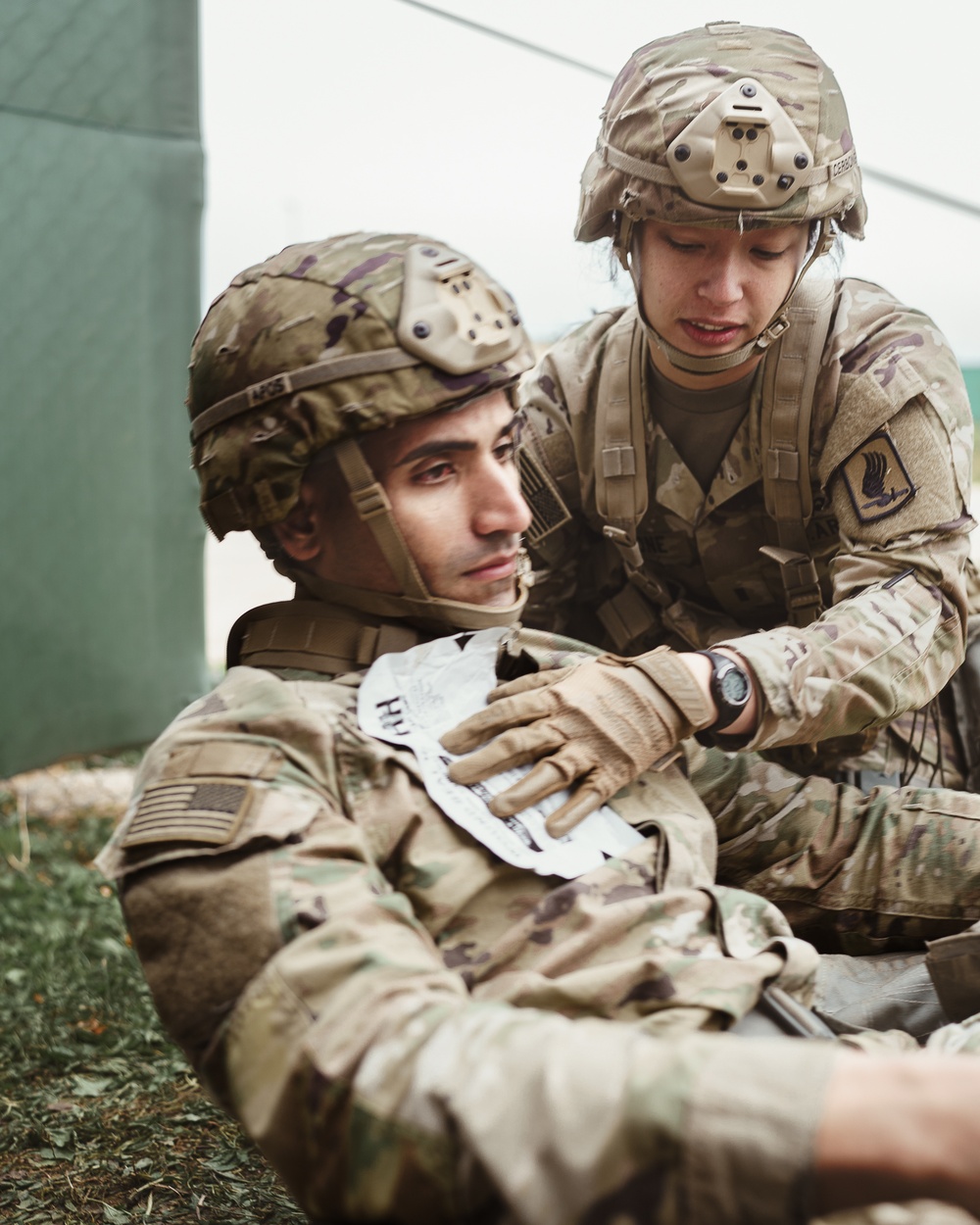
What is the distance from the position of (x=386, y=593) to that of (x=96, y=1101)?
1.89 metres

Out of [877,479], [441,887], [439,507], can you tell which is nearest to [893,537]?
[877,479]

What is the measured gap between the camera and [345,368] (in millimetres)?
2107

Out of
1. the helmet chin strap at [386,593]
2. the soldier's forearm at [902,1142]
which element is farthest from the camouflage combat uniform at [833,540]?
the soldier's forearm at [902,1142]

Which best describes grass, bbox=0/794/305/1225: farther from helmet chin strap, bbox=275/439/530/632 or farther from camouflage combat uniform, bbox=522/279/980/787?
camouflage combat uniform, bbox=522/279/980/787

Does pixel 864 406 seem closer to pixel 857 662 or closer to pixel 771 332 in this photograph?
pixel 771 332

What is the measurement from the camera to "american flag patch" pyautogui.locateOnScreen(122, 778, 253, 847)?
1.72m

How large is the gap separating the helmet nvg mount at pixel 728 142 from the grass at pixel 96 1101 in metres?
2.18

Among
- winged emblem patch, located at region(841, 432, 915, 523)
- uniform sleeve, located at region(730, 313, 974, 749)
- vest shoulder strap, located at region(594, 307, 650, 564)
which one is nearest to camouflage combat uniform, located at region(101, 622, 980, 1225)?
uniform sleeve, located at region(730, 313, 974, 749)

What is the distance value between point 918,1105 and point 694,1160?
224 millimetres

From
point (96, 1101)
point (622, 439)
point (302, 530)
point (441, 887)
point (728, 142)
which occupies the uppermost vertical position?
point (728, 142)

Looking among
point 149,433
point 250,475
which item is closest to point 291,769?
point 250,475

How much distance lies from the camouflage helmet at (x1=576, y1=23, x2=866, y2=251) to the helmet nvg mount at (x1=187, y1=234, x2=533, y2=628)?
88 cm

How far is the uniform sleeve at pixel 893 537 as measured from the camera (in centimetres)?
277

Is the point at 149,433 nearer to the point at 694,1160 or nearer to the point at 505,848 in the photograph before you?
the point at 505,848
